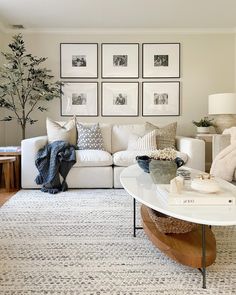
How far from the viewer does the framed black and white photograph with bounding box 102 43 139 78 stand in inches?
183

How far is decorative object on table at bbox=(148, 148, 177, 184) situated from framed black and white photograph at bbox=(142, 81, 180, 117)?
2.92 metres

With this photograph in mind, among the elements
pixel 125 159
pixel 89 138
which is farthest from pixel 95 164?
pixel 89 138

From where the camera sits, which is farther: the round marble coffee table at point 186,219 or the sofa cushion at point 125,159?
the sofa cushion at point 125,159

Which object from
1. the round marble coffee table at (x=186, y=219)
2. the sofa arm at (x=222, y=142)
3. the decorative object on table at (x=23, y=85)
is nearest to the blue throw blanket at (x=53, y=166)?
the decorative object on table at (x=23, y=85)

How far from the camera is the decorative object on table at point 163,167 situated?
183cm

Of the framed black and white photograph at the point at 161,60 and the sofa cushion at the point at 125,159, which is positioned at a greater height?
the framed black and white photograph at the point at 161,60

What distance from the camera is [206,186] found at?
1.53 metres

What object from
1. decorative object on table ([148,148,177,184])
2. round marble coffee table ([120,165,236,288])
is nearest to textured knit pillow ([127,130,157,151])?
round marble coffee table ([120,165,236,288])

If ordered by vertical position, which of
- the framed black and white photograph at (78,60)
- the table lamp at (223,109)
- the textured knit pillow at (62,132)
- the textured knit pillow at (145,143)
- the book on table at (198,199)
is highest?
the framed black and white photograph at (78,60)

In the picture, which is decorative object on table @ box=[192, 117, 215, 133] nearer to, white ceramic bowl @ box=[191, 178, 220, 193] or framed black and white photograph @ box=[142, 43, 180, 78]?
framed black and white photograph @ box=[142, 43, 180, 78]

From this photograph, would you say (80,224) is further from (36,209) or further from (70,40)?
(70,40)

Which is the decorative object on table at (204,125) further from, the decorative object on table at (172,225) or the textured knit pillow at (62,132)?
the decorative object on table at (172,225)

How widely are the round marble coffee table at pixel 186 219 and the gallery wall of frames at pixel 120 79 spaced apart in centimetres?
282

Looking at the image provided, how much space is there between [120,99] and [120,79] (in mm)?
324
